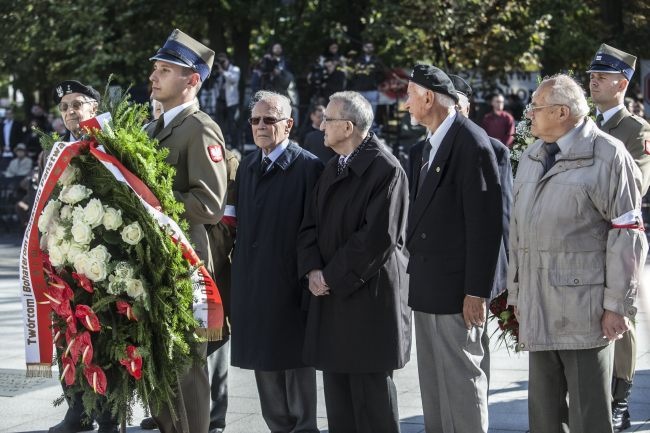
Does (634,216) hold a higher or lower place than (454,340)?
higher

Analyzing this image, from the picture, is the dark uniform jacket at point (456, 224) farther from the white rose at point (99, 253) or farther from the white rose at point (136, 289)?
the white rose at point (99, 253)

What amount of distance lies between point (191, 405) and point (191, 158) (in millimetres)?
1234

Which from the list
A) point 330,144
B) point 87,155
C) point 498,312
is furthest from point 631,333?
point 87,155

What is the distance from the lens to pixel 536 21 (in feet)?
75.6

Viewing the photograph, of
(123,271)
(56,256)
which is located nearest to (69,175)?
(56,256)

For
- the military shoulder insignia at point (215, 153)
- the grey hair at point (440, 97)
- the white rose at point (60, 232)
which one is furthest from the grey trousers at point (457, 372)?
the white rose at point (60, 232)

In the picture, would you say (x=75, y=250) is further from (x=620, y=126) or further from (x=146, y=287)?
(x=620, y=126)

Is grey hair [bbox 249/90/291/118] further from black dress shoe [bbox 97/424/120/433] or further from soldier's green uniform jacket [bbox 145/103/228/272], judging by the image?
black dress shoe [bbox 97/424/120/433]

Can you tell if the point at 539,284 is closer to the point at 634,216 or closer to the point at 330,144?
the point at 634,216

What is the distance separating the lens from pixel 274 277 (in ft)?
20.8

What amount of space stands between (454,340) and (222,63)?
1860cm

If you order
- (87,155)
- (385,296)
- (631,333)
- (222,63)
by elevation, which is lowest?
(631,333)

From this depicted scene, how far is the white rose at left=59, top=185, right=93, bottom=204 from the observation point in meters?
5.17

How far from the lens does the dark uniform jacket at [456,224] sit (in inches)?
215
